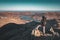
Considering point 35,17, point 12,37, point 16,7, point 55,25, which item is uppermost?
point 16,7

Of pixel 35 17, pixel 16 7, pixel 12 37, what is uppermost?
pixel 16 7

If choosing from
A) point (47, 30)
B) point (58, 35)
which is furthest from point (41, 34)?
point (58, 35)

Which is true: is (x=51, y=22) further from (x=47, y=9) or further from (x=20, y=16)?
(x=20, y=16)

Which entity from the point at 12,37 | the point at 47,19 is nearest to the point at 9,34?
the point at 12,37

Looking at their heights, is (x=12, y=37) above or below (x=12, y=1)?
below

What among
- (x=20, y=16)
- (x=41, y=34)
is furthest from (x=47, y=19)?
(x=20, y=16)

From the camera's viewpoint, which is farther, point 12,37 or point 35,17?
point 35,17

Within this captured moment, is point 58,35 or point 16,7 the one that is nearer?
point 58,35

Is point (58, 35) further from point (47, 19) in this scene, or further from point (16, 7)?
point (16, 7)

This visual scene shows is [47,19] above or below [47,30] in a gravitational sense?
above
